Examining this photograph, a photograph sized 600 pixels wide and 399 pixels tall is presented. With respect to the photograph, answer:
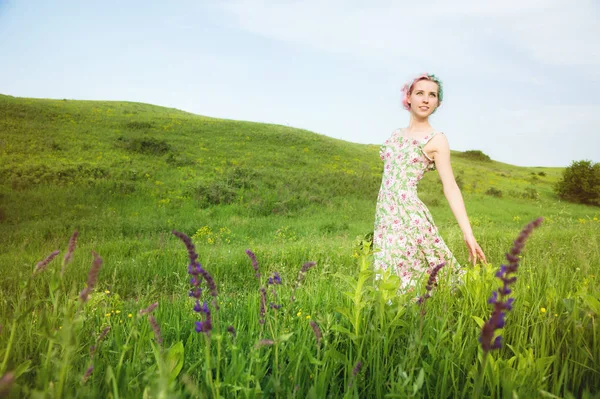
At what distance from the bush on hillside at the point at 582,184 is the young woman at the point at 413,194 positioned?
33899 millimetres

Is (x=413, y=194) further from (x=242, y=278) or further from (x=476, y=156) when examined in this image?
(x=476, y=156)

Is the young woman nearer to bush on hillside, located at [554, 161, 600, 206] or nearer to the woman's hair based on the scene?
the woman's hair

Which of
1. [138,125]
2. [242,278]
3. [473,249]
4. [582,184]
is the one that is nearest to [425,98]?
[473,249]

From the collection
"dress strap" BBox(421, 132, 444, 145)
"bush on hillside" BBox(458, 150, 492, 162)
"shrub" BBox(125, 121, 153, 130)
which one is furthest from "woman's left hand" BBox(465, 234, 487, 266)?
"bush on hillside" BBox(458, 150, 492, 162)

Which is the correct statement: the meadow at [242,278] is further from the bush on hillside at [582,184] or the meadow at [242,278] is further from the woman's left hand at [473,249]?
the bush on hillside at [582,184]

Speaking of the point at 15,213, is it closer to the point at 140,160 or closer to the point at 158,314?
the point at 140,160

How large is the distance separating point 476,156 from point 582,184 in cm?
2710

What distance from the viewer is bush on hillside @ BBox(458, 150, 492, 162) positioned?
2190 inches

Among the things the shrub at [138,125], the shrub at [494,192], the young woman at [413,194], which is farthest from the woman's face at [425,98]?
the shrub at [138,125]

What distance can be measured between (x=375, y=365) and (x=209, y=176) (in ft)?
59.0

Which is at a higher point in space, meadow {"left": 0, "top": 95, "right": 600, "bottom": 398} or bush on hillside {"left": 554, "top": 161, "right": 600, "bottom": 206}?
bush on hillside {"left": 554, "top": 161, "right": 600, "bottom": 206}

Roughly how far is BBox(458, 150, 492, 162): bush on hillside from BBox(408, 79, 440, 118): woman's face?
57.5m

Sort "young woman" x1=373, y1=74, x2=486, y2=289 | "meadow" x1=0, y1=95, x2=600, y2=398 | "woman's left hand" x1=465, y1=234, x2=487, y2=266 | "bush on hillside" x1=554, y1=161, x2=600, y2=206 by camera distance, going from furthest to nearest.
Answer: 1. "bush on hillside" x1=554, y1=161, x2=600, y2=206
2. "young woman" x1=373, y1=74, x2=486, y2=289
3. "woman's left hand" x1=465, y1=234, x2=487, y2=266
4. "meadow" x1=0, y1=95, x2=600, y2=398

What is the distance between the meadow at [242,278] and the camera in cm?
147
